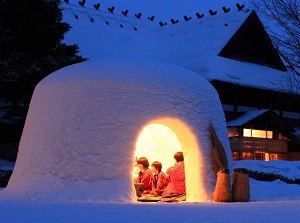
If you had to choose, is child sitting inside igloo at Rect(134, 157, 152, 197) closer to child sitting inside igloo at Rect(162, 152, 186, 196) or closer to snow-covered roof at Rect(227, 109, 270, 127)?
child sitting inside igloo at Rect(162, 152, 186, 196)

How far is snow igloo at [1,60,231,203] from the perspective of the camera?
7.74 meters

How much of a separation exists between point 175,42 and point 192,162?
16529 mm

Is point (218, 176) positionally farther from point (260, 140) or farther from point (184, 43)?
point (184, 43)

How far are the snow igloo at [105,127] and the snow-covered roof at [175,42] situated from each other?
11308mm

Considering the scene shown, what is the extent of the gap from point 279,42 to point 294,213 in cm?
1151

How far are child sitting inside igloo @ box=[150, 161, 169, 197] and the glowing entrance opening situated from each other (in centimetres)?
103

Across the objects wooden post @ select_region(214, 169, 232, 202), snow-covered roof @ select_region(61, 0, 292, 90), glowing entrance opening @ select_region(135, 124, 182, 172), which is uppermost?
snow-covered roof @ select_region(61, 0, 292, 90)

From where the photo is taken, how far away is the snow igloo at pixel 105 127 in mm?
7738

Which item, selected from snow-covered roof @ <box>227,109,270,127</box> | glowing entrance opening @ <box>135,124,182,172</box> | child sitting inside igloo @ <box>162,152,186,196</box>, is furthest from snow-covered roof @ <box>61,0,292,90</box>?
child sitting inside igloo @ <box>162,152,186,196</box>

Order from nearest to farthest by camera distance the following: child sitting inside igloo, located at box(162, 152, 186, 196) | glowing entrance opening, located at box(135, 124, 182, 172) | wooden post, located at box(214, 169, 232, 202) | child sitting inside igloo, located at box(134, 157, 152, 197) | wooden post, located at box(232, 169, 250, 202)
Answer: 1. wooden post, located at box(214, 169, 232, 202)
2. wooden post, located at box(232, 169, 250, 202)
3. child sitting inside igloo, located at box(162, 152, 186, 196)
4. child sitting inside igloo, located at box(134, 157, 152, 197)
5. glowing entrance opening, located at box(135, 124, 182, 172)

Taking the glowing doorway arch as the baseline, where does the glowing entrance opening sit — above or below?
above

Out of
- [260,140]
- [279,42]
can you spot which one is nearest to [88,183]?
[279,42]

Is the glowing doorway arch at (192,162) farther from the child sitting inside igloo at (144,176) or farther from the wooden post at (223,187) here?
the child sitting inside igloo at (144,176)

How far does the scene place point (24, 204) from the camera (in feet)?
24.1
